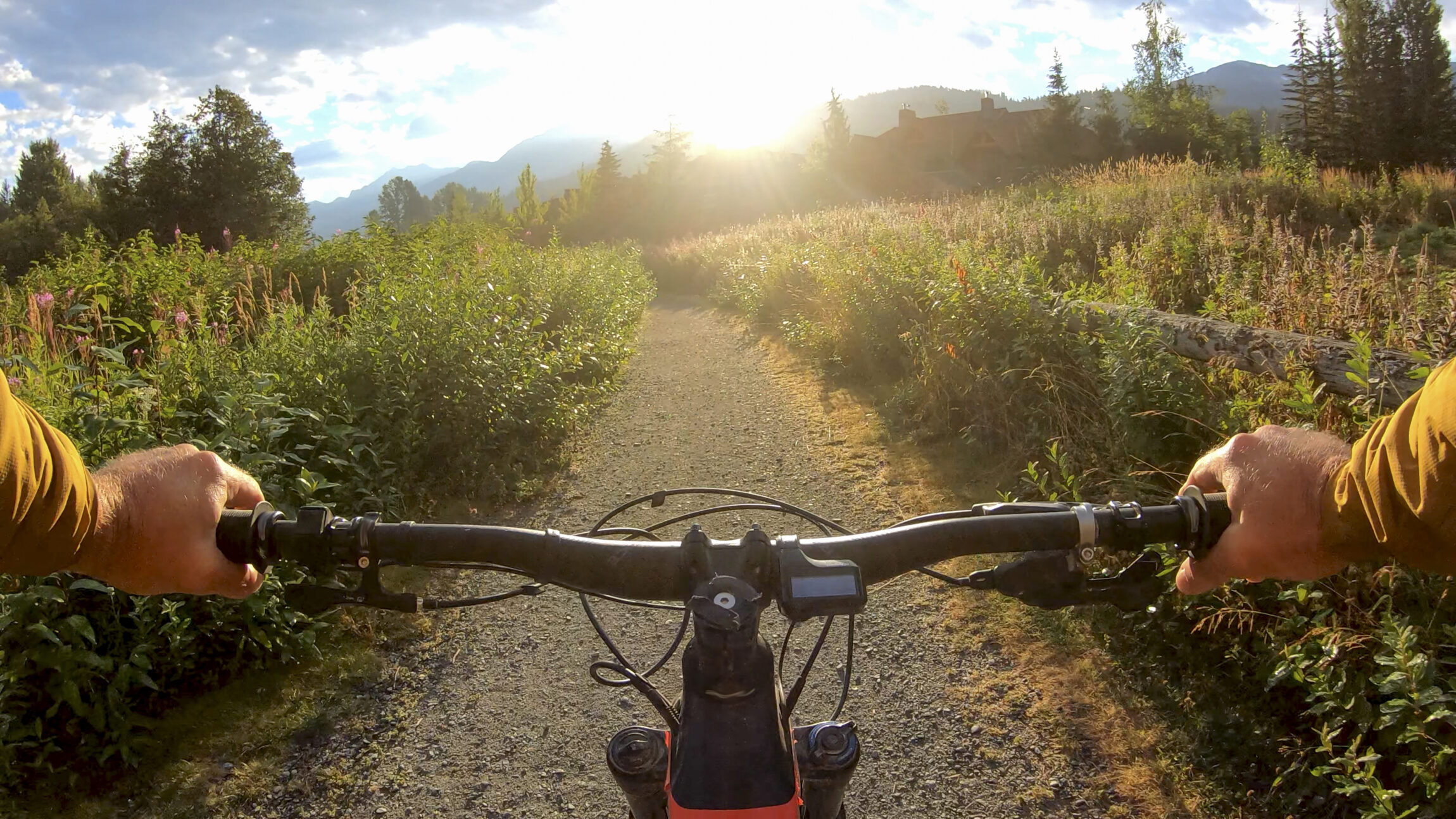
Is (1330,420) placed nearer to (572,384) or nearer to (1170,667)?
(1170,667)

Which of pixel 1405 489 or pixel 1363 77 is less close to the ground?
pixel 1363 77

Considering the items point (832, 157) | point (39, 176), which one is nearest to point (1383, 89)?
point (832, 157)

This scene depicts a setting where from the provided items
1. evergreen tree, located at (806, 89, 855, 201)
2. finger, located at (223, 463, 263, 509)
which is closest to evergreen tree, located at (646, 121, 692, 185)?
evergreen tree, located at (806, 89, 855, 201)

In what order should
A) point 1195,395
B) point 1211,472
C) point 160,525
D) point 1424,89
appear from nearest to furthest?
point 160,525 → point 1211,472 → point 1195,395 → point 1424,89

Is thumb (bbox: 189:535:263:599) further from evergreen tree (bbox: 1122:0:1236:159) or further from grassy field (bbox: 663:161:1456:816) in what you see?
evergreen tree (bbox: 1122:0:1236:159)

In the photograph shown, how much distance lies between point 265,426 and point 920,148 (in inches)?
2271

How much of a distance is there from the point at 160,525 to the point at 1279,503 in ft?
6.23

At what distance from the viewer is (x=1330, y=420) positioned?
418 centimetres

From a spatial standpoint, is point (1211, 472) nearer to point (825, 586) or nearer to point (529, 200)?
point (825, 586)

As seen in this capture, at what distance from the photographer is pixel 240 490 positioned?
1567 mm

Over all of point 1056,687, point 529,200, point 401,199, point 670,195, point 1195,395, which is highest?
point 401,199

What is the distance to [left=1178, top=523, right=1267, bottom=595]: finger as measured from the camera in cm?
139

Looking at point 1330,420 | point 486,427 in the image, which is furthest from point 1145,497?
point 486,427

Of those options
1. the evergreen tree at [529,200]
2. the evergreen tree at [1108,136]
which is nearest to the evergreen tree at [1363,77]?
the evergreen tree at [1108,136]
